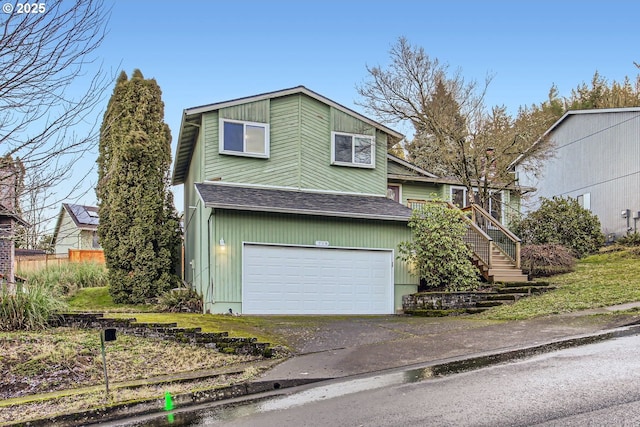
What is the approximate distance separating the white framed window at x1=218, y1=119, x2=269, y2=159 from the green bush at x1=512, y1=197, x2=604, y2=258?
10.6m

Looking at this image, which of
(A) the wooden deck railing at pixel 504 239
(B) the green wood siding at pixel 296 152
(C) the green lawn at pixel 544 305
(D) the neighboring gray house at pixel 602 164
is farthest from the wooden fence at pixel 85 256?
(D) the neighboring gray house at pixel 602 164

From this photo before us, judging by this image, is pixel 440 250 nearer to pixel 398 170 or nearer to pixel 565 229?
pixel 398 170

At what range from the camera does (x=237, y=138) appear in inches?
645

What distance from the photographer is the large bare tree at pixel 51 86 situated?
5.92 meters

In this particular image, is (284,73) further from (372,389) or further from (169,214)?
(372,389)

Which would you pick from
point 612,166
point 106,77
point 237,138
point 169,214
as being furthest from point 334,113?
point 612,166

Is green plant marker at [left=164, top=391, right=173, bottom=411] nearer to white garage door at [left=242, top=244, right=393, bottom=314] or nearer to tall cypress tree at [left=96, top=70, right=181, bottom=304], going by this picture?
white garage door at [left=242, top=244, right=393, bottom=314]

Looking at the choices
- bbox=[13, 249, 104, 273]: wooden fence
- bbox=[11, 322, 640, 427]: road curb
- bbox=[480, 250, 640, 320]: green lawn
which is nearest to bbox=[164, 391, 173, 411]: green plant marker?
bbox=[11, 322, 640, 427]: road curb

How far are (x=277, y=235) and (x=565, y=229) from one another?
11464 mm

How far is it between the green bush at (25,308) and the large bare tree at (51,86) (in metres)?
4.71

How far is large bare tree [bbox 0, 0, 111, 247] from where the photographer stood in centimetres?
592

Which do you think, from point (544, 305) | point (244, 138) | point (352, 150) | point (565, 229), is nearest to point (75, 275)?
point (244, 138)

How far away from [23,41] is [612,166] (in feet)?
80.1

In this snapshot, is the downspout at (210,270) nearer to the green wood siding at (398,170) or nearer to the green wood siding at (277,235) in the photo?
the green wood siding at (277,235)
